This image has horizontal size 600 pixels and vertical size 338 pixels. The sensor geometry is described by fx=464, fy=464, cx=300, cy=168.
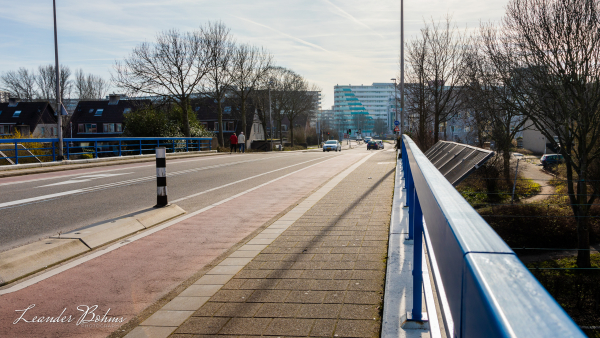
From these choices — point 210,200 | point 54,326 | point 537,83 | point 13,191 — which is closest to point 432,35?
point 537,83

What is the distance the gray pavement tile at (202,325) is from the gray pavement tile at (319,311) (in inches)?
22.4

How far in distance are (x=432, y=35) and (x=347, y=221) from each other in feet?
77.7

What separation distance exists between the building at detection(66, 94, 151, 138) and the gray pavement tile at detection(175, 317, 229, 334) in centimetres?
8144

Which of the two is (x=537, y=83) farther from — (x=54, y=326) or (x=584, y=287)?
(x=54, y=326)

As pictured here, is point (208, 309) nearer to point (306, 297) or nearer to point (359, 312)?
point (306, 297)

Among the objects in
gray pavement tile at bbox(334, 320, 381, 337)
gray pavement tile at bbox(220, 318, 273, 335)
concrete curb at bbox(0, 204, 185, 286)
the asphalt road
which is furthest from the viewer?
the asphalt road

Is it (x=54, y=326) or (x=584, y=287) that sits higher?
(x=54, y=326)

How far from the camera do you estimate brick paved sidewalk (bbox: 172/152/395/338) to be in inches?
125

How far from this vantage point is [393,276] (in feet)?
13.3

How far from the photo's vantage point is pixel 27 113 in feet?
245

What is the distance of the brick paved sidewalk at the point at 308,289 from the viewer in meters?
3.19

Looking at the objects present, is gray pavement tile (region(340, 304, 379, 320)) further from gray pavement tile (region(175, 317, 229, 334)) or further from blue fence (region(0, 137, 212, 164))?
blue fence (region(0, 137, 212, 164))

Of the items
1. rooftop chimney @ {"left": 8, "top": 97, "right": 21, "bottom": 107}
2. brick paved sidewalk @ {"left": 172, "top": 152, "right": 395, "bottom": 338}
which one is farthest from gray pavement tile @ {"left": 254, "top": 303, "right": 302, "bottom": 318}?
rooftop chimney @ {"left": 8, "top": 97, "right": 21, "bottom": 107}

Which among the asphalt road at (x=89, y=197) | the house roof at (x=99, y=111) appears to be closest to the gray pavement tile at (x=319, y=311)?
the asphalt road at (x=89, y=197)
